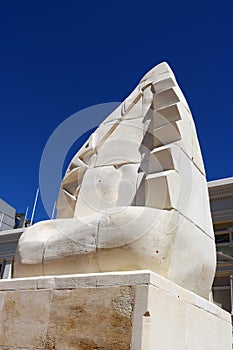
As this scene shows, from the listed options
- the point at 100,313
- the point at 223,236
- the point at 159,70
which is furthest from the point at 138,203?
the point at 223,236

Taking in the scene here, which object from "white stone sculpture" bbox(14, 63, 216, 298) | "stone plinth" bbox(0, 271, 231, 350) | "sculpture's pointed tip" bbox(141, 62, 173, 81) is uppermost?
"sculpture's pointed tip" bbox(141, 62, 173, 81)

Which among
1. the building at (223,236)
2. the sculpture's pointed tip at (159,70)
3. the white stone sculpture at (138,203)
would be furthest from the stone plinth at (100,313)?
the building at (223,236)

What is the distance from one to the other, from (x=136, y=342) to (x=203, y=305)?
1171mm

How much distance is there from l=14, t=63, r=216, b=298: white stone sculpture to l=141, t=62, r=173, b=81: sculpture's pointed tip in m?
0.02

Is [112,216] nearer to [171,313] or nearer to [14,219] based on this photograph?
Answer: [171,313]

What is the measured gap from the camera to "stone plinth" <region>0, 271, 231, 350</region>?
2.45 m

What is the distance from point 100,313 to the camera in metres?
2.58

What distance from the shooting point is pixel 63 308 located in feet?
9.02

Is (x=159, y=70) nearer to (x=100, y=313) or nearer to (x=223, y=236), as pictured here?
(x=100, y=313)

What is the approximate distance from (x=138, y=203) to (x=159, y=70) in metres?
1.85

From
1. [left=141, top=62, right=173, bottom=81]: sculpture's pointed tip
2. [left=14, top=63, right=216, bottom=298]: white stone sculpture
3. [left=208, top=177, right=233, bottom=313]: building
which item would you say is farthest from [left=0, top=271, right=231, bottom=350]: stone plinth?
[left=208, top=177, right=233, bottom=313]: building

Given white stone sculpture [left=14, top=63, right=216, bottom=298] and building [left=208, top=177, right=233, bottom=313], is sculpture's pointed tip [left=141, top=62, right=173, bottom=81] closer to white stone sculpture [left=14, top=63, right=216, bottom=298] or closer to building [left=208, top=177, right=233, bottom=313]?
white stone sculpture [left=14, top=63, right=216, bottom=298]

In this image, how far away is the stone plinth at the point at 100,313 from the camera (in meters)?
2.45

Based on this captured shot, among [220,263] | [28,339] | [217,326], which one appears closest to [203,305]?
[217,326]
